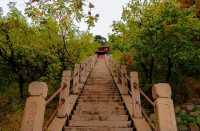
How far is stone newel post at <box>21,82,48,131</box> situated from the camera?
5113 millimetres

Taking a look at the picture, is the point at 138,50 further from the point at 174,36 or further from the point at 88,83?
the point at 88,83

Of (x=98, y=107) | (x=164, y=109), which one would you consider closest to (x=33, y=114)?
(x=164, y=109)

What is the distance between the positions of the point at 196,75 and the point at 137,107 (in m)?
9.21

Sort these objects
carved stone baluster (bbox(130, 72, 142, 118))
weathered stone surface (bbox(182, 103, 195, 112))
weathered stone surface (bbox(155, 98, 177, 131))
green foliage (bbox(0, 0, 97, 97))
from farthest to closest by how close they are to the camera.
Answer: green foliage (bbox(0, 0, 97, 97)), weathered stone surface (bbox(182, 103, 195, 112)), carved stone baluster (bbox(130, 72, 142, 118)), weathered stone surface (bbox(155, 98, 177, 131))

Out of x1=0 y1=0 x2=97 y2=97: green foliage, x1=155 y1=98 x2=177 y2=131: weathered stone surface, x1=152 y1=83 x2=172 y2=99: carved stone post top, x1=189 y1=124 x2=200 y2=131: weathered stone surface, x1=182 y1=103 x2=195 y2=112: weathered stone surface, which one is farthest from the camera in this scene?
x1=0 y1=0 x2=97 y2=97: green foliage

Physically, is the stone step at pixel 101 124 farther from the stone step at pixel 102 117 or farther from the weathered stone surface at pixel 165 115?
the weathered stone surface at pixel 165 115

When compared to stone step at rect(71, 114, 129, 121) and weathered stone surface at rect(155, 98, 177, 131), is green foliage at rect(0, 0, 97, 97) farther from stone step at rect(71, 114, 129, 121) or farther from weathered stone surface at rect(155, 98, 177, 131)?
weathered stone surface at rect(155, 98, 177, 131)

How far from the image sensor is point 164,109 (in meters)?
5.26

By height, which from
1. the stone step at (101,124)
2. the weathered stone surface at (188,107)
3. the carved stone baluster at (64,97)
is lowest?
the weathered stone surface at (188,107)

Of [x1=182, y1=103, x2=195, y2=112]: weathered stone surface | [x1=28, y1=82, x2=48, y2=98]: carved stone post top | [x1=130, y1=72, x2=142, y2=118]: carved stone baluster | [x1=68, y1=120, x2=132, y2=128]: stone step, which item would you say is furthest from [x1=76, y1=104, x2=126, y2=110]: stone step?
[x1=182, y1=103, x2=195, y2=112]: weathered stone surface

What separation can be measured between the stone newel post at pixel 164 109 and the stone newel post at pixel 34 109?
2.19 m

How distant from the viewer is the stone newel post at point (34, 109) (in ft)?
16.8

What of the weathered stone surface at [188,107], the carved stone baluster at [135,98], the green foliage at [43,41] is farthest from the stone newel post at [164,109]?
the green foliage at [43,41]

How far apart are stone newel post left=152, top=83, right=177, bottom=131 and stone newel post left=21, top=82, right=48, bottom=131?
7.18ft
